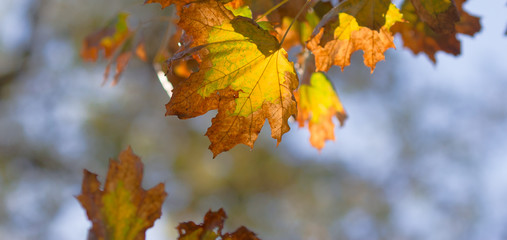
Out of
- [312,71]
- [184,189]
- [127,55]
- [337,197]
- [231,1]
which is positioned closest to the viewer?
[231,1]

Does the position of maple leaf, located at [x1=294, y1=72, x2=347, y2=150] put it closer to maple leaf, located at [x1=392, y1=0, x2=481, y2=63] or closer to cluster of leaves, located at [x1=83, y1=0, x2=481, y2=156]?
maple leaf, located at [x1=392, y1=0, x2=481, y2=63]

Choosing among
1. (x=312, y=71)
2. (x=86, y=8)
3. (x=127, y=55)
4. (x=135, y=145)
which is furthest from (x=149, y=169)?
(x=312, y=71)

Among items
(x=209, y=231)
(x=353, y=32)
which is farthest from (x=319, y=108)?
(x=209, y=231)

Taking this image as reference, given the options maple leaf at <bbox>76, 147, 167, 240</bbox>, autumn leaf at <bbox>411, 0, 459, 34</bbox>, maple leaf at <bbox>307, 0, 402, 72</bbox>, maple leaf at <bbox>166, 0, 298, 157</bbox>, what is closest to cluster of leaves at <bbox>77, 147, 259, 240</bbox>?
maple leaf at <bbox>76, 147, 167, 240</bbox>

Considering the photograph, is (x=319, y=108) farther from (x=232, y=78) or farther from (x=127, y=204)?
(x=127, y=204)

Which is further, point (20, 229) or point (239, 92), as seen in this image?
point (20, 229)

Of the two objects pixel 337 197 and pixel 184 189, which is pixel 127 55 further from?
pixel 337 197
